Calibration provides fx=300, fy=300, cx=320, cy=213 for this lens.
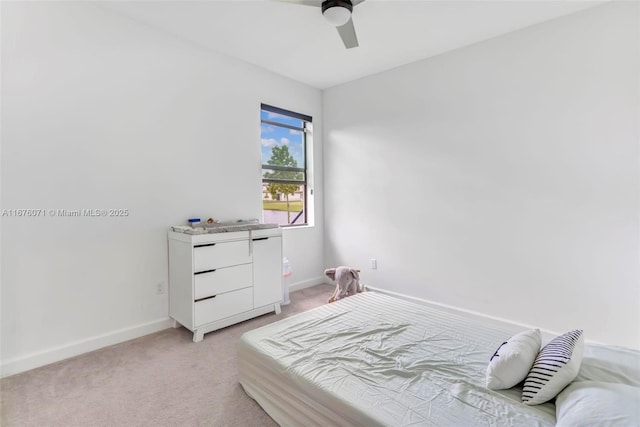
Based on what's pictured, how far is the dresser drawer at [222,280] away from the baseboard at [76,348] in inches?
22.6

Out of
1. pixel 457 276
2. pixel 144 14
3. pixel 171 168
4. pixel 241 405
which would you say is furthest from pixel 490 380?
pixel 144 14

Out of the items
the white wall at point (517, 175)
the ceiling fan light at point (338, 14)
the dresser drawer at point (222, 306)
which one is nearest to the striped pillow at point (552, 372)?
the white wall at point (517, 175)

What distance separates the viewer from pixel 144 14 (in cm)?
238

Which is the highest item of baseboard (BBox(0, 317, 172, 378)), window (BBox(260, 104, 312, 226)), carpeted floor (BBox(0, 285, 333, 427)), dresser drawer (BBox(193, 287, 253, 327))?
window (BBox(260, 104, 312, 226))

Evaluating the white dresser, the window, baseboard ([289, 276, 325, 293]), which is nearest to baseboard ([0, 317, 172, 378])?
the white dresser

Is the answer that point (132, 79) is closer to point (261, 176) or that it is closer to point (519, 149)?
point (261, 176)

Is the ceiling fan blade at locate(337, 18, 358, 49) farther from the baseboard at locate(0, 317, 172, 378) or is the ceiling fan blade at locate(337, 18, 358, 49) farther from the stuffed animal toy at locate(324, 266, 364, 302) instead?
the baseboard at locate(0, 317, 172, 378)

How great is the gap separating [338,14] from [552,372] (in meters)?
2.08

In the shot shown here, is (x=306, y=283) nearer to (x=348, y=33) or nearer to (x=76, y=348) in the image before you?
(x=76, y=348)

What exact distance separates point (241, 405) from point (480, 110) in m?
3.00

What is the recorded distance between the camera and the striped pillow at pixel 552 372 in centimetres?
110

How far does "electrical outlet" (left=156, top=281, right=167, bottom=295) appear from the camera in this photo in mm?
Result: 2625

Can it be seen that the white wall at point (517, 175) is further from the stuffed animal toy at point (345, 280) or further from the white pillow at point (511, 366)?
the white pillow at point (511, 366)

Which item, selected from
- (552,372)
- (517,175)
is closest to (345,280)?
(517,175)
